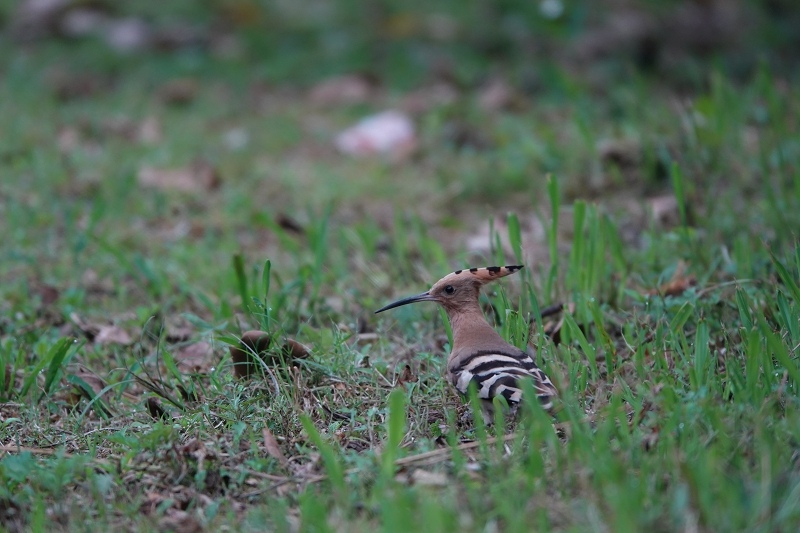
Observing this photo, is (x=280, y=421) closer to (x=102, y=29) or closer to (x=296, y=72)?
(x=296, y=72)

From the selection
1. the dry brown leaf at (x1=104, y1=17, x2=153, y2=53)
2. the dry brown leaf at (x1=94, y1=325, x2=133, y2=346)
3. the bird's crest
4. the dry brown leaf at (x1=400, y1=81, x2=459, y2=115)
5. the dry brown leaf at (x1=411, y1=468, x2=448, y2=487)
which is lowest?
the dry brown leaf at (x1=94, y1=325, x2=133, y2=346)

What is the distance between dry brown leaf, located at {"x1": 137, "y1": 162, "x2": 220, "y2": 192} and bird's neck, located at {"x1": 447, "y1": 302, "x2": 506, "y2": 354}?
2590 mm

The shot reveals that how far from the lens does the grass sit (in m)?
2.35

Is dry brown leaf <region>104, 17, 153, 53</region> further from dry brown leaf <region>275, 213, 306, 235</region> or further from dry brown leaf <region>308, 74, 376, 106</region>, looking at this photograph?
dry brown leaf <region>275, 213, 306, 235</region>

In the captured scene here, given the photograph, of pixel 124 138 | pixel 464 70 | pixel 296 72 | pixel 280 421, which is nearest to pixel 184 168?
pixel 124 138

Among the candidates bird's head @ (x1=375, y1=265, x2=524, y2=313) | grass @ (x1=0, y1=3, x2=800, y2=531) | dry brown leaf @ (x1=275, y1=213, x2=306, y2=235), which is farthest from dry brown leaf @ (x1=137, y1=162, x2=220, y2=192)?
bird's head @ (x1=375, y1=265, x2=524, y2=313)

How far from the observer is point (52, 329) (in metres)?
3.77

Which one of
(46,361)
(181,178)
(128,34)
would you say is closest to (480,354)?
(46,361)

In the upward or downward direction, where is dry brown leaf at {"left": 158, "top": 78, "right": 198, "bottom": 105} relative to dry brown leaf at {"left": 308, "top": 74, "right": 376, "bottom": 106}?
upward

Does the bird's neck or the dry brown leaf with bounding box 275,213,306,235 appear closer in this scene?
the bird's neck

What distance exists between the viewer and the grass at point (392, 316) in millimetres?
2346

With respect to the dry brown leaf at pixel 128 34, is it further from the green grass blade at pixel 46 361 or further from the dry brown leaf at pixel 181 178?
the green grass blade at pixel 46 361

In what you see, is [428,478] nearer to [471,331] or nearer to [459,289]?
[471,331]

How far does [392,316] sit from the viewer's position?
→ 3.78 metres
